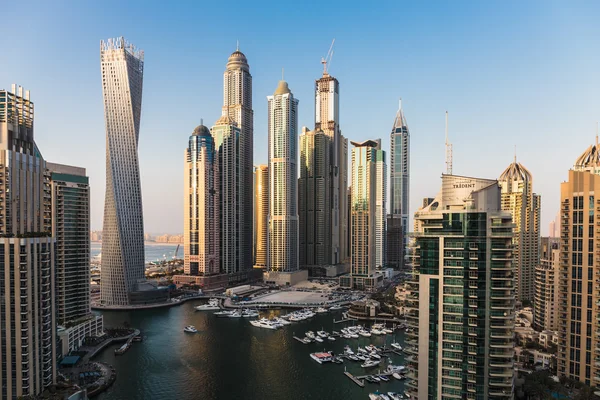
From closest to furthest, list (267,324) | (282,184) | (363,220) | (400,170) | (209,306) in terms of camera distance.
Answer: (267,324) < (209,306) < (363,220) < (282,184) < (400,170)

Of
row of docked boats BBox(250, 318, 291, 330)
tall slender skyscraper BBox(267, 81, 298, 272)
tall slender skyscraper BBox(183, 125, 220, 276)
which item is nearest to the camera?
row of docked boats BBox(250, 318, 291, 330)

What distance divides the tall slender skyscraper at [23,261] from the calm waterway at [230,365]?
6.95m

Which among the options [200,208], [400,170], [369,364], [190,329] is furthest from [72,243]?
[400,170]

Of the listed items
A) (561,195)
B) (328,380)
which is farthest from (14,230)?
(561,195)

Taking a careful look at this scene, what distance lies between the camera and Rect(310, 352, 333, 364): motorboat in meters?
40.8

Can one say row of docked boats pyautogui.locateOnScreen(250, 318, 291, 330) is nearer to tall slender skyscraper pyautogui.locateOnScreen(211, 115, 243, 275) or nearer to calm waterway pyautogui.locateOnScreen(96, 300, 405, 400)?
calm waterway pyautogui.locateOnScreen(96, 300, 405, 400)

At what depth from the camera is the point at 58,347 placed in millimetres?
38906

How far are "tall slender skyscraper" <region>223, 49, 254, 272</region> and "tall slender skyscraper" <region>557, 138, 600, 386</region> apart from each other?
68457mm

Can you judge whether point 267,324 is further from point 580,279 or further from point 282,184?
point 282,184

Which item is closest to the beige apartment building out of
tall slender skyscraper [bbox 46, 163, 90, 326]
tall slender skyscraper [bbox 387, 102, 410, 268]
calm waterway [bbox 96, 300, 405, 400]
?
calm waterway [bbox 96, 300, 405, 400]

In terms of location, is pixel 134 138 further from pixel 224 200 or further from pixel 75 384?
pixel 75 384

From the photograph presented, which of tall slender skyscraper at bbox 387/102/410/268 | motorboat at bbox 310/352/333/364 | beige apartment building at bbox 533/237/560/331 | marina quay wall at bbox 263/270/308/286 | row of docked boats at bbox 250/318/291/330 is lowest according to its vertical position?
marina quay wall at bbox 263/270/308/286

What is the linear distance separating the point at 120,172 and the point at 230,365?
121 feet

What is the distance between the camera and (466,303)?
2191 centimetres
